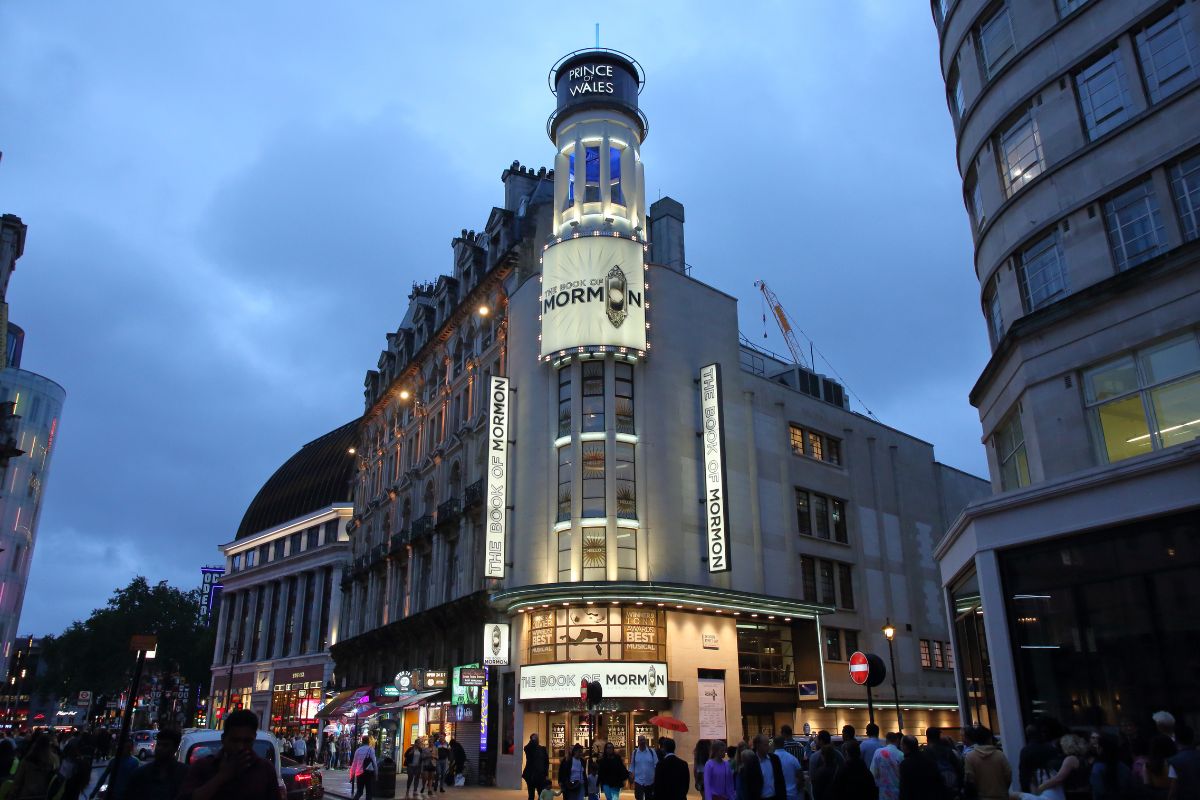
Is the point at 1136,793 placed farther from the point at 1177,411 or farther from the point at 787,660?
the point at 787,660

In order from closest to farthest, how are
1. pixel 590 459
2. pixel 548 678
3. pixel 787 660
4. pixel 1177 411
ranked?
pixel 1177 411
pixel 548 678
pixel 590 459
pixel 787 660

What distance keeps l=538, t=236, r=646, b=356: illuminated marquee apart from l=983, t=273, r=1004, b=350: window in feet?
50.1

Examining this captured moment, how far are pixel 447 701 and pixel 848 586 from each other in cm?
2012

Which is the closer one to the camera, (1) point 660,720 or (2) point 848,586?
(1) point 660,720

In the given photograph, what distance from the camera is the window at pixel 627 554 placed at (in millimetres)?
33500

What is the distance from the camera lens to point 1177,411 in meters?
16.6

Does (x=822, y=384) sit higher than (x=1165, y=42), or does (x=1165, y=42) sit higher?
(x=822, y=384)

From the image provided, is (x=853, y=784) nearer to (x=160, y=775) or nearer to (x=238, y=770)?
(x=160, y=775)

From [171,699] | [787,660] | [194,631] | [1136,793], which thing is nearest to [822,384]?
[787,660]

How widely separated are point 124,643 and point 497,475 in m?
68.9

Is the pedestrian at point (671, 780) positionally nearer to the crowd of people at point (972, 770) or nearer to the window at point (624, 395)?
the crowd of people at point (972, 770)

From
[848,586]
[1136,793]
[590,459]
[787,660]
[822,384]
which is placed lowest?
[1136,793]

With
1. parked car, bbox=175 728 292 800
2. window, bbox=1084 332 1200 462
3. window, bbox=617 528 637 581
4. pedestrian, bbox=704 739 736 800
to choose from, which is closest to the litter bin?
parked car, bbox=175 728 292 800

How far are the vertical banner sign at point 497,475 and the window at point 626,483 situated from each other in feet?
17.8
